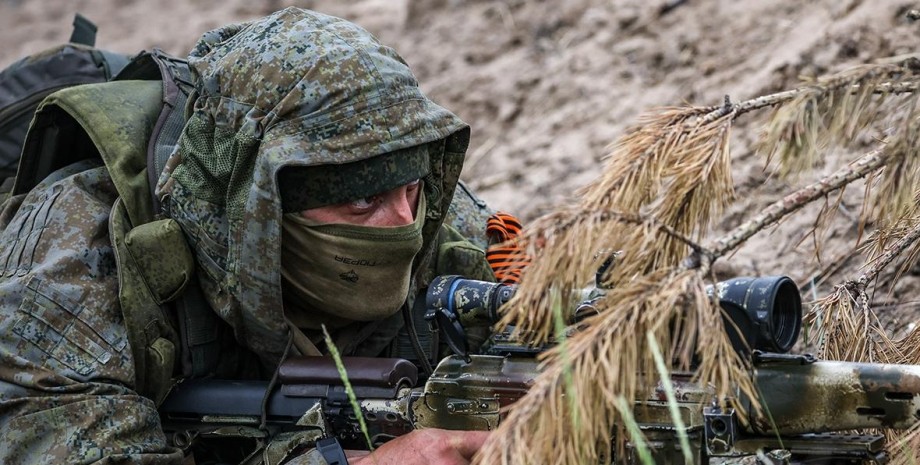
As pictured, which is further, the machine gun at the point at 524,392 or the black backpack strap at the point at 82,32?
the black backpack strap at the point at 82,32

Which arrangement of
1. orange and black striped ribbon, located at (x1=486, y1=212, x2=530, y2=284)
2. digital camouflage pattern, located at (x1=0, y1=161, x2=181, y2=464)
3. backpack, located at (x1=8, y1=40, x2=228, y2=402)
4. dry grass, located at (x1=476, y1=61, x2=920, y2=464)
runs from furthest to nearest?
orange and black striped ribbon, located at (x1=486, y1=212, x2=530, y2=284) → backpack, located at (x1=8, y1=40, x2=228, y2=402) → digital camouflage pattern, located at (x1=0, y1=161, x2=181, y2=464) → dry grass, located at (x1=476, y1=61, x2=920, y2=464)

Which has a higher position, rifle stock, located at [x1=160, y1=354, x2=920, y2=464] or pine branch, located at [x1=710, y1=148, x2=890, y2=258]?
pine branch, located at [x1=710, y1=148, x2=890, y2=258]

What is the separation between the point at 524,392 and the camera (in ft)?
10.5

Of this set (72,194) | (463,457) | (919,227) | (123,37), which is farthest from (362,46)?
(123,37)

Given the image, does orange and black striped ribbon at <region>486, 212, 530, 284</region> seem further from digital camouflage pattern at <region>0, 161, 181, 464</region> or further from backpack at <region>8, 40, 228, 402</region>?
digital camouflage pattern at <region>0, 161, 181, 464</region>

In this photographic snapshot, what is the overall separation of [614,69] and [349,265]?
3.80m

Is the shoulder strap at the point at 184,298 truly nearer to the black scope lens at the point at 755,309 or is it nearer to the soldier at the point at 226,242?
the soldier at the point at 226,242

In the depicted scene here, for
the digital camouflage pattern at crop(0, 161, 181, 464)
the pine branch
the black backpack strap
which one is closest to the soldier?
the digital camouflage pattern at crop(0, 161, 181, 464)

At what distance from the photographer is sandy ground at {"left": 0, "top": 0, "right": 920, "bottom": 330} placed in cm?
514

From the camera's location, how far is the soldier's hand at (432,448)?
327 centimetres

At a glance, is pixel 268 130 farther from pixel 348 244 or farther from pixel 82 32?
pixel 82 32

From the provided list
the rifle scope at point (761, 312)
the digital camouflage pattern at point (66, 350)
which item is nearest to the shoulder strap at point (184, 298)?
the digital camouflage pattern at point (66, 350)

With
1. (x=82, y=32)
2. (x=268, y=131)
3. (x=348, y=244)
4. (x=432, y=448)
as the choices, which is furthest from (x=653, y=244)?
(x=82, y=32)

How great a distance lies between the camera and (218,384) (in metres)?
3.83
